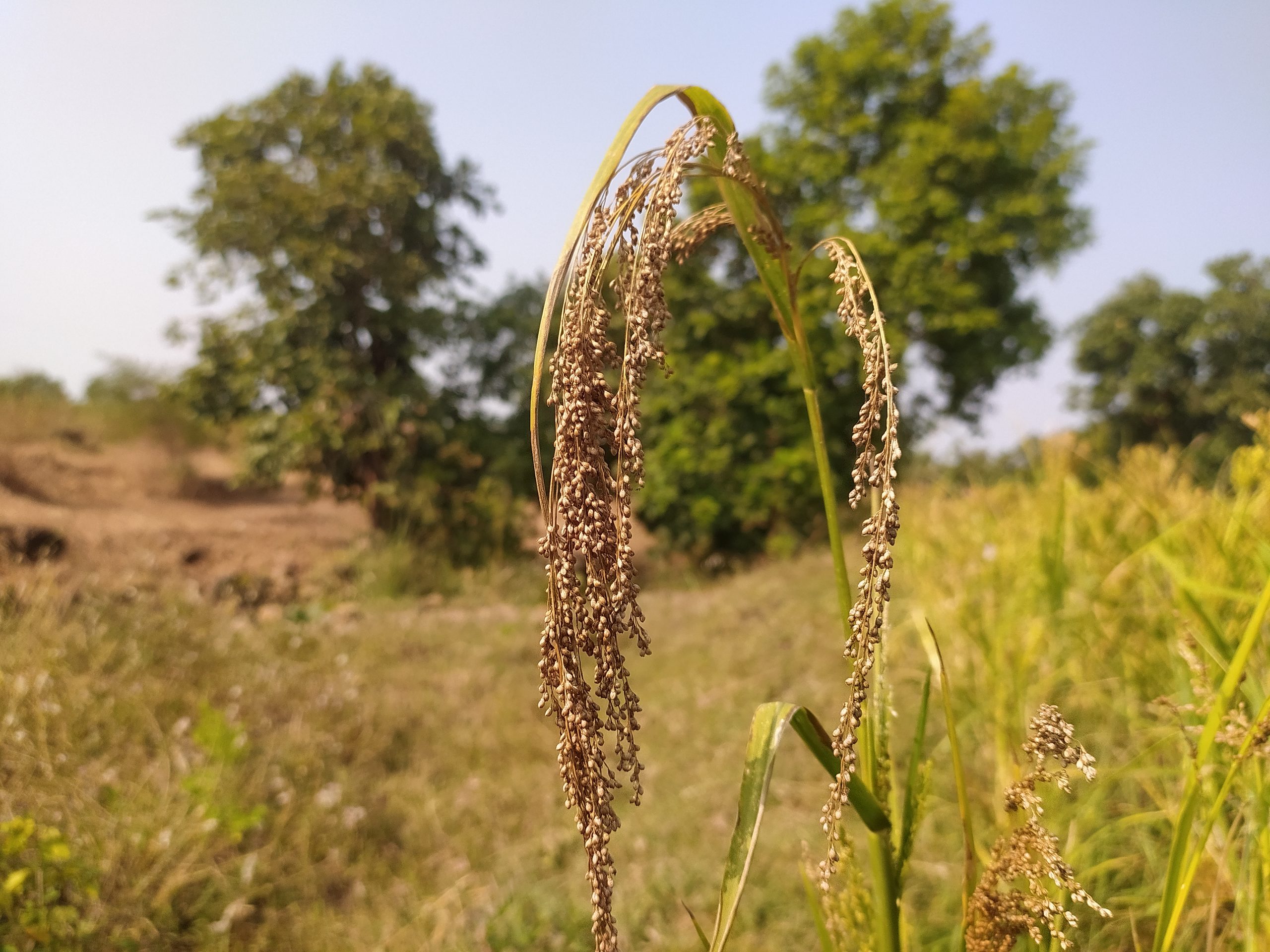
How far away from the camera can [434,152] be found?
30.9 ft

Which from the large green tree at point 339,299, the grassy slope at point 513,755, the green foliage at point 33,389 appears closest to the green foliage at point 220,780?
the grassy slope at point 513,755

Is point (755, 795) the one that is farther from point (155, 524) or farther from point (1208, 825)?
point (155, 524)

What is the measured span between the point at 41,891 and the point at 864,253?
10.5 metres

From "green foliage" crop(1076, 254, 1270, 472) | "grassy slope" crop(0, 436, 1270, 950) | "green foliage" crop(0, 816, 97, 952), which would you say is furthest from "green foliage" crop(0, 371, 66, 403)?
"green foliage" crop(1076, 254, 1270, 472)

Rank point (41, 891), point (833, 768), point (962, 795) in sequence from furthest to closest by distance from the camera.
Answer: point (41, 891) < point (962, 795) < point (833, 768)

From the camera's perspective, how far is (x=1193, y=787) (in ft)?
2.92

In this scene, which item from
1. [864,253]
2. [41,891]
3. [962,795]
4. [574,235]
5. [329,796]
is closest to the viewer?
[574,235]

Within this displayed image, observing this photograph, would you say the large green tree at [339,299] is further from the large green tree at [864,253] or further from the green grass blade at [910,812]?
the green grass blade at [910,812]

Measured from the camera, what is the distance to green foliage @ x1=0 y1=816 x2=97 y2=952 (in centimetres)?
208

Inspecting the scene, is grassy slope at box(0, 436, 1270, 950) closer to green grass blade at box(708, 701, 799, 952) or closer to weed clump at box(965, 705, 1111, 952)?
weed clump at box(965, 705, 1111, 952)

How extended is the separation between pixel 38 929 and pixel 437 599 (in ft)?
19.7

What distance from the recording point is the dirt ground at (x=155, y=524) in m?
6.50

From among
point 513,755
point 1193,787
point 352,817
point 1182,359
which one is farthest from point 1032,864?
point 1182,359

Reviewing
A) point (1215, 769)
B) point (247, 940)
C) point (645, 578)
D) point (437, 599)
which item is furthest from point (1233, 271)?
point (247, 940)
